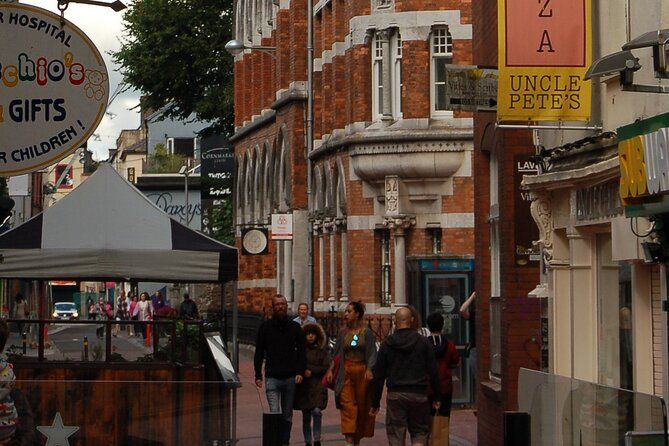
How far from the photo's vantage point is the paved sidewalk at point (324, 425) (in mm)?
11562

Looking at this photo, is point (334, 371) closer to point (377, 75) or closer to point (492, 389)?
point (492, 389)

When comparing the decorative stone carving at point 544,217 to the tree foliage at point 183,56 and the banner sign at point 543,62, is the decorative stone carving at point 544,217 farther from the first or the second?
the tree foliage at point 183,56

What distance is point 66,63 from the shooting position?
Answer: 32.3ft

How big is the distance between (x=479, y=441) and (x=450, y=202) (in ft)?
52.2

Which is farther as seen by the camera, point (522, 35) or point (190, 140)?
point (190, 140)

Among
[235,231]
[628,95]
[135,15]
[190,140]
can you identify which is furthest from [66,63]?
[190,140]

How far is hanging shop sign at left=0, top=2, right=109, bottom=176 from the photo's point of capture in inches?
378

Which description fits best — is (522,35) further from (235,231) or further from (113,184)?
(235,231)

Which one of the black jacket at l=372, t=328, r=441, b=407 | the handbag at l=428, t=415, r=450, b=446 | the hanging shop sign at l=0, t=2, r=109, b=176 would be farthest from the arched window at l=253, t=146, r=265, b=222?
the hanging shop sign at l=0, t=2, r=109, b=176

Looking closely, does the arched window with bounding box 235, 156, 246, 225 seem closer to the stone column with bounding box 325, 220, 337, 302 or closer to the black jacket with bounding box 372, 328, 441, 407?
the stone column with bounding box 325, 220, 337, 302

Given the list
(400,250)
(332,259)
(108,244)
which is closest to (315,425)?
(108,244)

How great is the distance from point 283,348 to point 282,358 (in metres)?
0.12

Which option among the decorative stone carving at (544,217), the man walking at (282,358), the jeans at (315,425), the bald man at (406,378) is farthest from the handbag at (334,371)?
the decorative stone carving at (544,217)

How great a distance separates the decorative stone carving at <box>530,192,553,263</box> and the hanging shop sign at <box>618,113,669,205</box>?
4.04 meters
